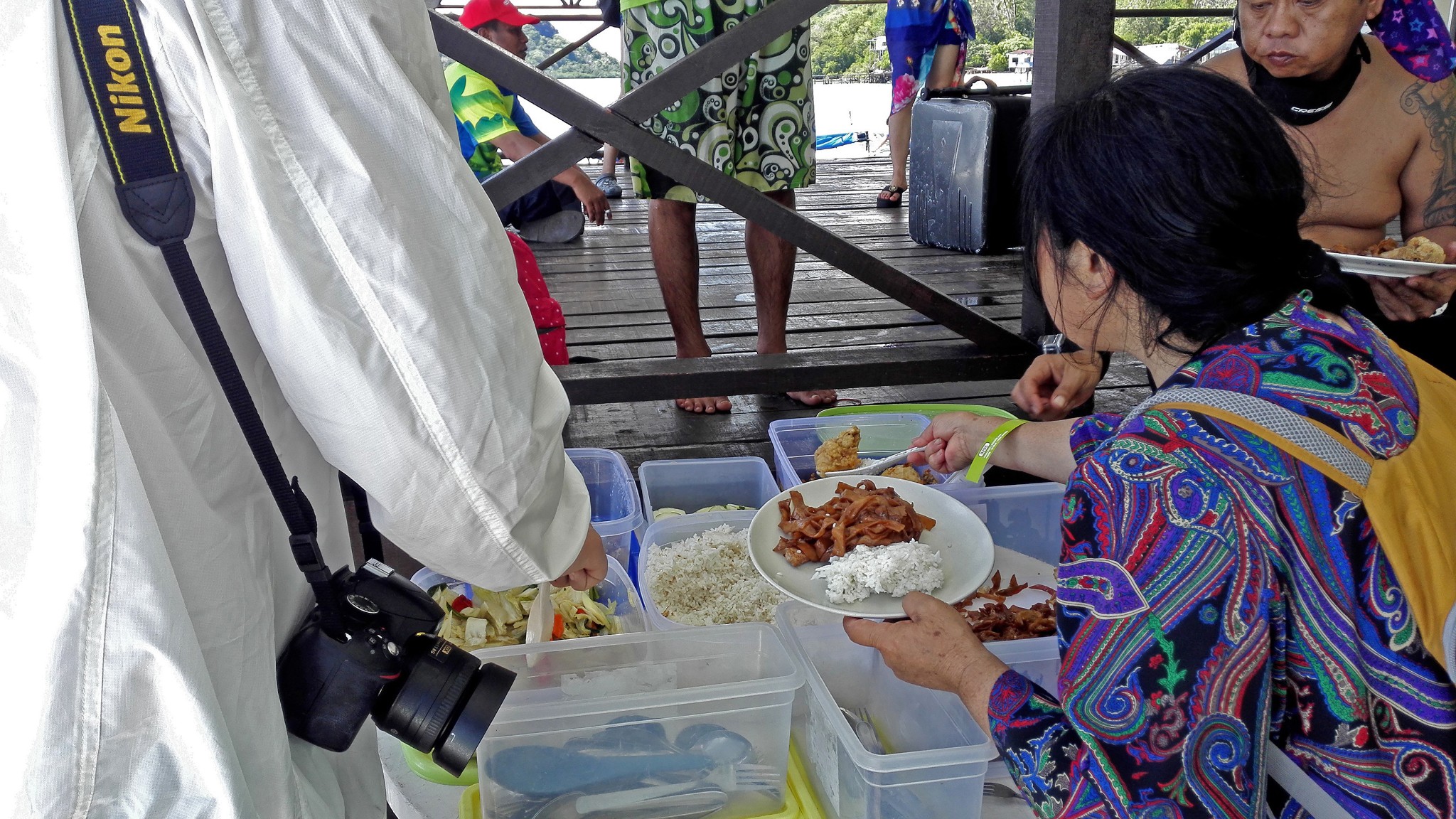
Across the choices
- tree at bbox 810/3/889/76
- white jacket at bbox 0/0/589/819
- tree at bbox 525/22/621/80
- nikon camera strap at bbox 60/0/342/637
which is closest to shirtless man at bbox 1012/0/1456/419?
white jacket at bbox 0/0/589/819

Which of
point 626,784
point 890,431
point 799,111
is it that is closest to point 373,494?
point 626,784

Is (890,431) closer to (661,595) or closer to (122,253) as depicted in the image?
(661,595)

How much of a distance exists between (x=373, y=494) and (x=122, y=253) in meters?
0.27

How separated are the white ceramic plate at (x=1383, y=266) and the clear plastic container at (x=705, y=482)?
3.83 feet

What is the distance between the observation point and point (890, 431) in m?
2.44

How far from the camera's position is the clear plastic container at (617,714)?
55.2 inches

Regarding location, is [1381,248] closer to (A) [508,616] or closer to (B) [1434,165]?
(B) [1434,165]

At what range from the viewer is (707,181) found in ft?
7.83

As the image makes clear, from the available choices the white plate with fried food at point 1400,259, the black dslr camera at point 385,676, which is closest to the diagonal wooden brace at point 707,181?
the white plate with fried food at point 1400,259

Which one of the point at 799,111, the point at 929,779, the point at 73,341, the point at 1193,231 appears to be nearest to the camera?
the point at 73,341

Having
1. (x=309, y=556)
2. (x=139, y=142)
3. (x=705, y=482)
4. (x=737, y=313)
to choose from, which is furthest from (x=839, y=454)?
(x=737, y=313)

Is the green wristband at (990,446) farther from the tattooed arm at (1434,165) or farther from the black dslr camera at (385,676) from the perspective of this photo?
the tattooed arm at (1434,165)

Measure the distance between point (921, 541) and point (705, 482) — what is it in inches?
28.7

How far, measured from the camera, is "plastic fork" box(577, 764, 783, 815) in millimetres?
1431
